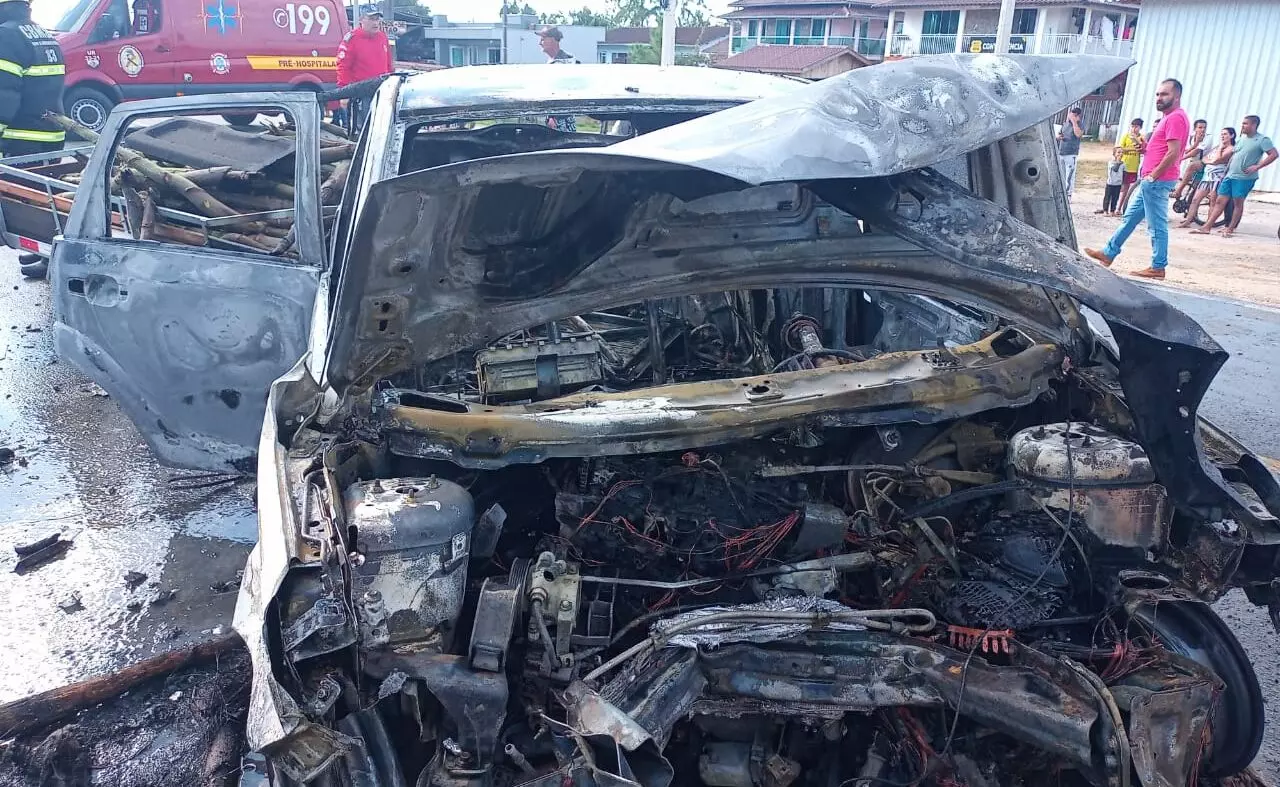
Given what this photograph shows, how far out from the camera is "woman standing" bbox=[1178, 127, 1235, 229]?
38.4 ft

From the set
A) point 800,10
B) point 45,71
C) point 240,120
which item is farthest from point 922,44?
point 240,120

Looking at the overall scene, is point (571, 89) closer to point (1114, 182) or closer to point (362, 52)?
point (362, 52)

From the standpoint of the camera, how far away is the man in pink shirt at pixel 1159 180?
8141 mm

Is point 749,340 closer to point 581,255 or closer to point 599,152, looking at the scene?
point 581,255

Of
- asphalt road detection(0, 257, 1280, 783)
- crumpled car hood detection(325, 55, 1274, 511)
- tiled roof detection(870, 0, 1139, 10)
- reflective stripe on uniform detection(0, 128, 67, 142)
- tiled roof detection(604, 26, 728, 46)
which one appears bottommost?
asphalt road detection(0, 257, 1280, 783)

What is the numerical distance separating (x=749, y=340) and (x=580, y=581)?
1.51 m

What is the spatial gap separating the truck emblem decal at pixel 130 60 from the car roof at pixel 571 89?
1047 centimetres

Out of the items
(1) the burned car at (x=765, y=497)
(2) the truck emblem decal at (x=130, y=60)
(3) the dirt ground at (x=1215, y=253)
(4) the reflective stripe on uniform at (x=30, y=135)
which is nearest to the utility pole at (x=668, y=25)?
(3) the dirt ground at (x=1215, y=253)

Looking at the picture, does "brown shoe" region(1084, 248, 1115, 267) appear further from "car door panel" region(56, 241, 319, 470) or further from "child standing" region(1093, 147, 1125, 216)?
"car door panel" region(56, 241, 319, 470)

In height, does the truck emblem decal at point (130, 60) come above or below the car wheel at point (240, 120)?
above

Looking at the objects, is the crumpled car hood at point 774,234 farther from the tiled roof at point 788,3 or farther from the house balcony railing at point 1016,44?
the tiled roof at point 788,3

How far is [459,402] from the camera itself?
8.10ft

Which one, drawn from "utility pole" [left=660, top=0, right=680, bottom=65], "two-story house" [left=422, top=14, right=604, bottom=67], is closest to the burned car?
"utility pole" [left=660, top=0, right=680, bottom=65]

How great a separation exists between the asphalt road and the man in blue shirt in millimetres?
6053
